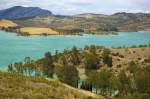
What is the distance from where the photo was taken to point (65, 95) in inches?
1196

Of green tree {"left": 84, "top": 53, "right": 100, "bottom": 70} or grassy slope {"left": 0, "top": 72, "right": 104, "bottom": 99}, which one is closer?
grassy slope {"left": 0, "top": 72, "right": 104, "bottom": 99}

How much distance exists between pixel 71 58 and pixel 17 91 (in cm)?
11553

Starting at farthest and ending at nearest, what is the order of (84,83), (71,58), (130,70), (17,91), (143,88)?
(71,58) → (130,70) → (84,83) → (143,88) → (17,91)

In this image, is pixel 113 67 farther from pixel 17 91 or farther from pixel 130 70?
pixel 17 91

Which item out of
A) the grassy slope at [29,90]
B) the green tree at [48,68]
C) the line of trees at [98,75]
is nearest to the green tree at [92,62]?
the line of trees at [98,75]

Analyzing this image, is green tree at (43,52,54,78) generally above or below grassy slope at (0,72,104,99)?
below

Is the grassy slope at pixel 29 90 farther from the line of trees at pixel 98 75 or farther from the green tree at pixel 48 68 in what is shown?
the green tree at pixel 48 68

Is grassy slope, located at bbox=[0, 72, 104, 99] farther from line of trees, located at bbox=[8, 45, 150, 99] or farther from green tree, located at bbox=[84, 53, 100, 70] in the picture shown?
green tree, located at bbox=[84, 53, 100, 70]

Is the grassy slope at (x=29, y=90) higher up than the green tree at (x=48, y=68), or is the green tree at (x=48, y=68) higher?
the grassy slope at (x=29, y=90)

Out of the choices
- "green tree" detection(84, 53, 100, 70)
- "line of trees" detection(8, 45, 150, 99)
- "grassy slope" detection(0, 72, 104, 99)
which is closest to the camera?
"grassy slope" detection(0, 72, 104, 99)

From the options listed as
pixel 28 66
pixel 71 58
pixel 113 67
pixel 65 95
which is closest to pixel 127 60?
pixel 113 67

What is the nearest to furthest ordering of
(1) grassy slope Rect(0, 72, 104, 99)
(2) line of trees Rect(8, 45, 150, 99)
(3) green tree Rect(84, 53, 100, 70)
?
(1) grassy slope Rect(0, 72, 104, 99)
(2) line of trees Rect(8, 45, 150, 99)
(3) green tree Rect(84, 53, 100, 70)

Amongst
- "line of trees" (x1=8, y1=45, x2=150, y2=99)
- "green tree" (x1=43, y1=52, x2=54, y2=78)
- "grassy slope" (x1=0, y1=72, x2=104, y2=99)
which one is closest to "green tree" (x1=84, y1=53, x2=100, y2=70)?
"line of trees" (x1=8, y1=45, x2=150, y2=99)

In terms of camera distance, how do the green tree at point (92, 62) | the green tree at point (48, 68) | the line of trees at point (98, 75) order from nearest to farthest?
the line of trees at point (98, 75)
the green tree at point (48, 68)
the green tree at point (92, 62)
